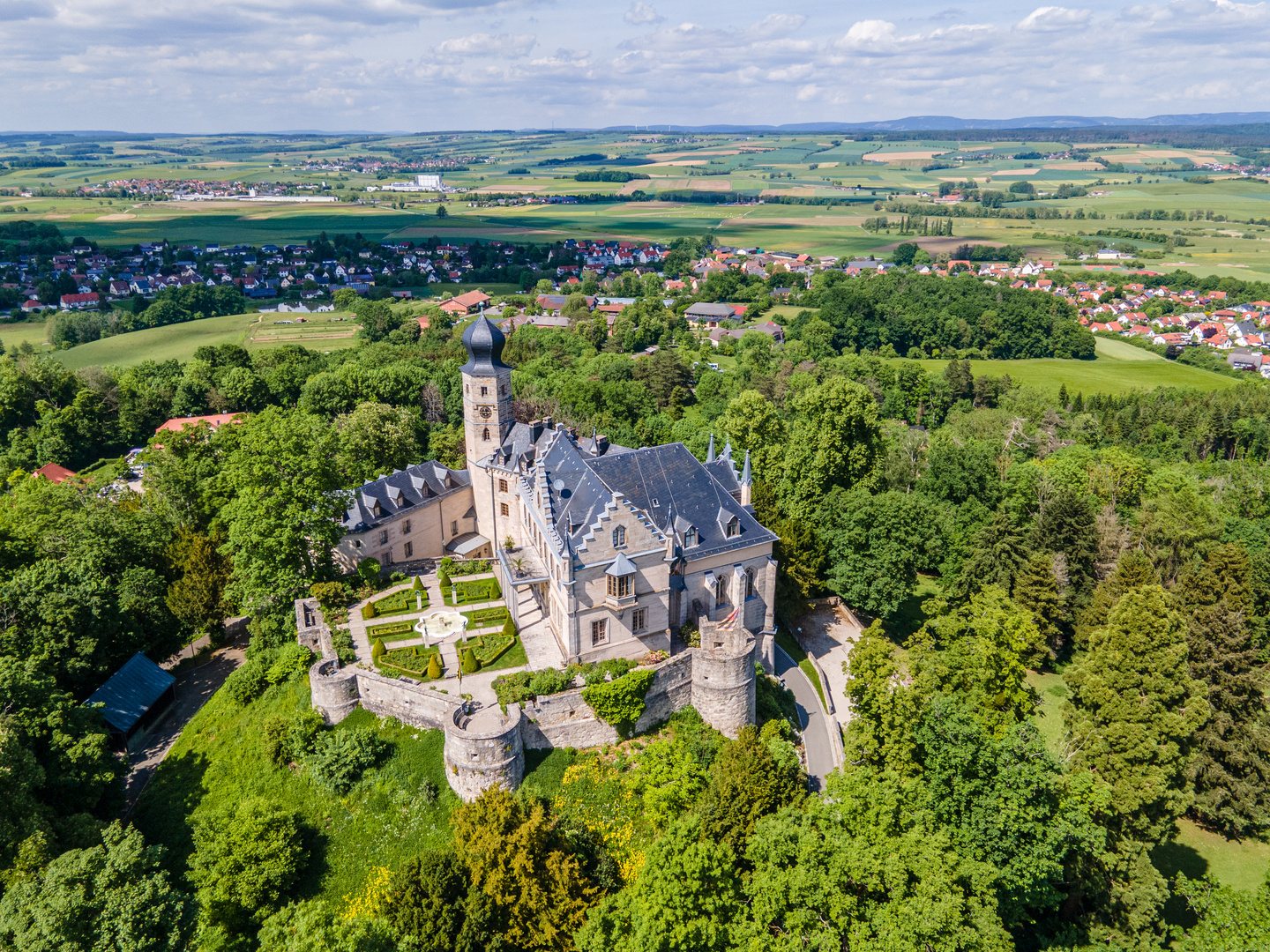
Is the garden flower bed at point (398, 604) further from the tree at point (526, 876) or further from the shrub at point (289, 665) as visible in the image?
the tree at point (526, 876)

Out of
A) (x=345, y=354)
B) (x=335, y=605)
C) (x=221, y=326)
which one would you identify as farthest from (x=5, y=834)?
(x=221, y=326)

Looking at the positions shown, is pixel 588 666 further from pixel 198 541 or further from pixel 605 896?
pixel 198 541

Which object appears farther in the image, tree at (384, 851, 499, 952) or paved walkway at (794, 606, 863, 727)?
paved walkway at (794, 606, 863, 727)

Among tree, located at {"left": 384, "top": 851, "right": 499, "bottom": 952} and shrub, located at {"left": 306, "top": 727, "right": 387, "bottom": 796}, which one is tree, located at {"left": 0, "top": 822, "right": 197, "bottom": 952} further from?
shrub, located at {"left": 306, "top": 727, "right": 387, "bottom": 796}

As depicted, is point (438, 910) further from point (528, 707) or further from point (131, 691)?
point (131, 691)

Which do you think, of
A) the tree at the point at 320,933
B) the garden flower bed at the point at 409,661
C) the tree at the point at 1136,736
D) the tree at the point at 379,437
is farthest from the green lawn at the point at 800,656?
the tree at the point at 379,437

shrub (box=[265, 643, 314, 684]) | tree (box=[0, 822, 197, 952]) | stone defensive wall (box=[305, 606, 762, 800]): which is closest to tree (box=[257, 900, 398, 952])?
tree (box=[0, 822, 197, 952])

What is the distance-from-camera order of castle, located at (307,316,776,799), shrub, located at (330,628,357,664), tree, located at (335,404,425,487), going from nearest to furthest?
1. castle, located at (307,316,776,799)
2. shrub, located at (330,628,357,664)
3. tree, located at (335,404,425,487)
